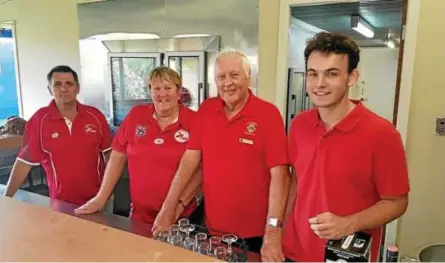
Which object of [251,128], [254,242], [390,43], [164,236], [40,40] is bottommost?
[254,242]

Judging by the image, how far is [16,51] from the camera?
16.1ft

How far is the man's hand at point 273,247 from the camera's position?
1.32 meters

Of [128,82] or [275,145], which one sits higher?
[128,82]

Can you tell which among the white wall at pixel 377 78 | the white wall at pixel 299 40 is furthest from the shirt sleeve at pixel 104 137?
the white wall at pixel 377 78

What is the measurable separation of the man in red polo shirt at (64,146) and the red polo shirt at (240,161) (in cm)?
79

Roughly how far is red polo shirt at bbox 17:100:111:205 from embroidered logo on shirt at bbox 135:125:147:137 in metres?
0.45

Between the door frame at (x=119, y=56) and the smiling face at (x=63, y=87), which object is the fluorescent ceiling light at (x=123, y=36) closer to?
the door frame at (x=119, y=56)

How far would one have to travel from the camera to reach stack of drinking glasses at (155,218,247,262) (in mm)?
1177

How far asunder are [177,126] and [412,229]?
6.02 ft

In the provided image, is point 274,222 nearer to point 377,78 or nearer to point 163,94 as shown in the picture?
point 163,94

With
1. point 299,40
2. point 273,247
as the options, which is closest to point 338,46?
point 273,247

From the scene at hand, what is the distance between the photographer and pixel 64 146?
212 cm

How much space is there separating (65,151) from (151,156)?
2.08 ft

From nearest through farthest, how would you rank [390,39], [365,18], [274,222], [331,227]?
1. [331,227]
2. [274,222]
3. [365,18]
4. [390,39]
